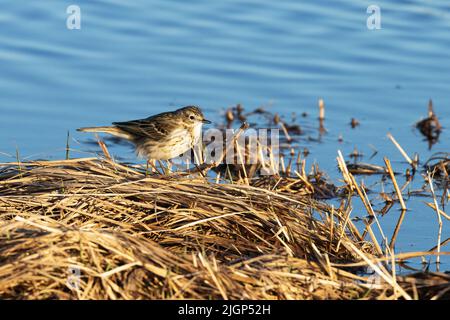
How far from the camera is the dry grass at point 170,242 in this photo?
Result: 595 centimetres

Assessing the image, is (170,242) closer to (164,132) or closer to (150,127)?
(164,132)

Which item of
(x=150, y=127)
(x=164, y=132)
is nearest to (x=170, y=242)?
(x=164, y=132)

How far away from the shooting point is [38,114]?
12.4 meters

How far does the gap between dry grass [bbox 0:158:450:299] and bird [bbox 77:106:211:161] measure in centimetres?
179

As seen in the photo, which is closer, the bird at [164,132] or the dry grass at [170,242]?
the dry grass at [170,242]

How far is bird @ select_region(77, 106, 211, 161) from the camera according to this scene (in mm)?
9977

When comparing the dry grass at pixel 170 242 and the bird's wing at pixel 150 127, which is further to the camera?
the bird's wing at pixel 150 127

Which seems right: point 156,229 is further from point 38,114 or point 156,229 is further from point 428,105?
point 428,105

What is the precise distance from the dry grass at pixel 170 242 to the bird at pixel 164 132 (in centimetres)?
179

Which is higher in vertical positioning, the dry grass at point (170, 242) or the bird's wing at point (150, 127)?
the bird's wing at point (150, 127)

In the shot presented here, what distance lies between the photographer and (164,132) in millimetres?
9977

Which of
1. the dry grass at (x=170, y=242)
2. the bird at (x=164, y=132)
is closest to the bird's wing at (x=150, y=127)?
the bird at (x=164, y=132)

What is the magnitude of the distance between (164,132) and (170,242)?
331 cm

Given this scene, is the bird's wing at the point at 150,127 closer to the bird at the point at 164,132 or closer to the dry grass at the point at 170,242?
the bird at the point at 164,132
